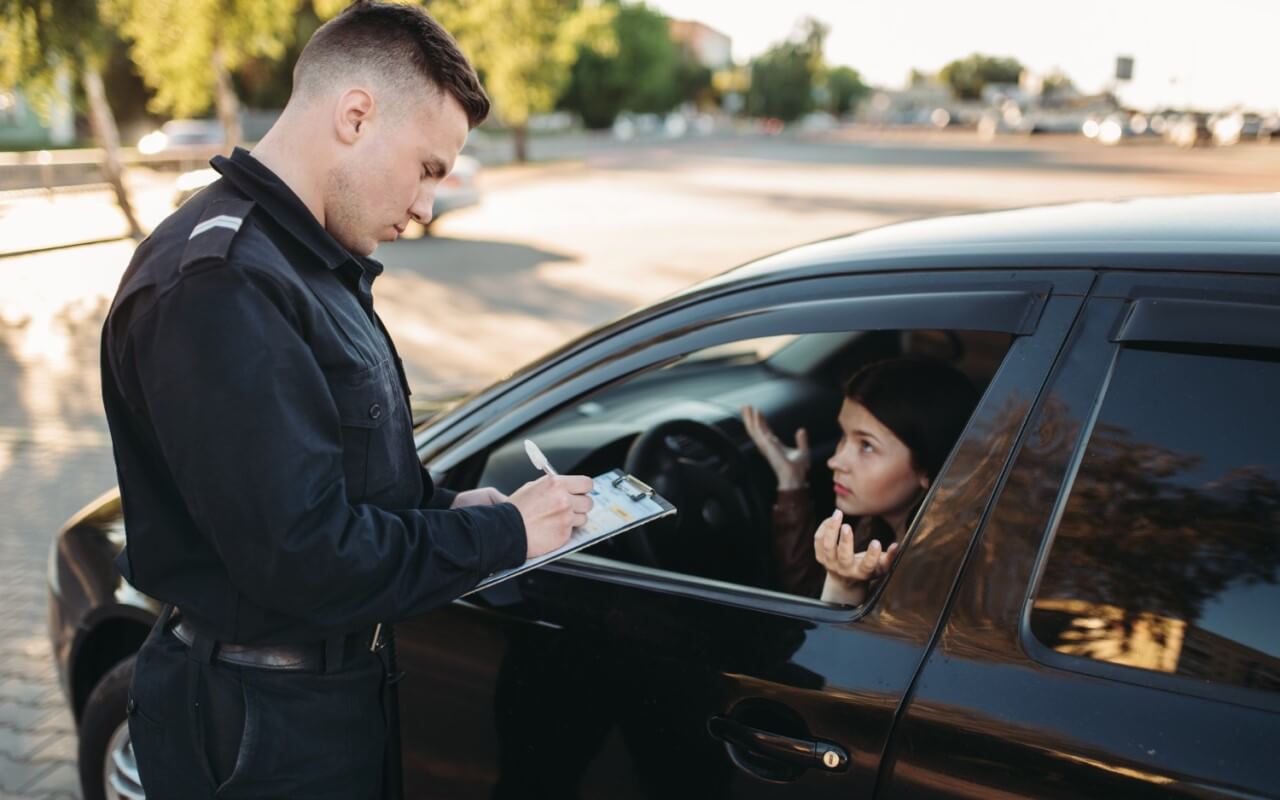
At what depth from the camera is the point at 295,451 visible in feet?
4.42

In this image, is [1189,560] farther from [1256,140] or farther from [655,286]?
[1256,140]

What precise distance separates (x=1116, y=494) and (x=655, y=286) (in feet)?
32.9

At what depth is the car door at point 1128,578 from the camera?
4.55 ft

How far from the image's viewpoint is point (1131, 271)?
5.11 feet

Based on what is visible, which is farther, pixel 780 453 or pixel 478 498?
pixel 780 453

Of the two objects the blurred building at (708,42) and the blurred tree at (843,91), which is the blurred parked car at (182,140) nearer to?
the blurred tree at (843,91)

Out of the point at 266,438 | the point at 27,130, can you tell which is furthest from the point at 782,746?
the point at 27,130

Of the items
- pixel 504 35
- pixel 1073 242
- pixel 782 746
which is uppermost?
pixel 504 35

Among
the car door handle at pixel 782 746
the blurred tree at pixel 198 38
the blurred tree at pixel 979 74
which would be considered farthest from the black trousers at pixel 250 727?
the blurred tree at pixel 979 74

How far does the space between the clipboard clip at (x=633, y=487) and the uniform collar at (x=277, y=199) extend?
62 centimetres

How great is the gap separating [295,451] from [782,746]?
853 mm

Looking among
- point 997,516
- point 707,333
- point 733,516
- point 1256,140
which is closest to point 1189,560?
point 997,516

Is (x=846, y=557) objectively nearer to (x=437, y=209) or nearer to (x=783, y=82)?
(x=437, y=209)

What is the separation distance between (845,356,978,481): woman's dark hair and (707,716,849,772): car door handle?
2.32 ft
